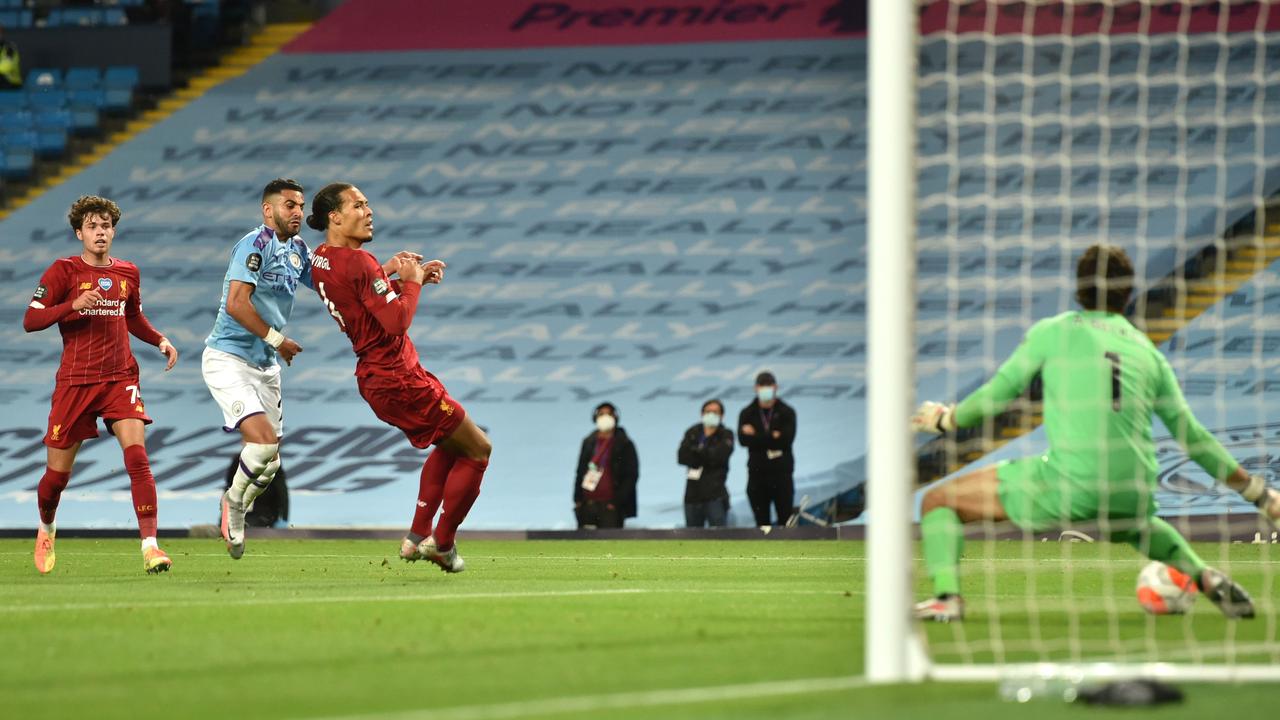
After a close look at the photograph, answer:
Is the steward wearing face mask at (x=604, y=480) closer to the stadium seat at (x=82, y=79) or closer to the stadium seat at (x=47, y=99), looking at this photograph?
the stadium seat at (x=82, y=79)

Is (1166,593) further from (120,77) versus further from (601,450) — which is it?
(120,77)

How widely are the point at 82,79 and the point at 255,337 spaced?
583 inches

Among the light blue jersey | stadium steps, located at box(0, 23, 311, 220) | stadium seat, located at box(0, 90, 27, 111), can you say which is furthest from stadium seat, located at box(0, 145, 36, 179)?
the light blue jersey

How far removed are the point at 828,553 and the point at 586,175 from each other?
32.1 feet

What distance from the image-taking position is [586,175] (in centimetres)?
2166

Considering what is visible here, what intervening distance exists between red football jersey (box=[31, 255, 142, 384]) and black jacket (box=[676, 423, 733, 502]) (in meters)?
8.59

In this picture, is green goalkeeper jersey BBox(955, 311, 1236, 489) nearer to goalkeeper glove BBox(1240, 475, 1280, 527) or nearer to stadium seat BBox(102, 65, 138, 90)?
goalkeeper glove BBox(1240, 475, 1280, 527)

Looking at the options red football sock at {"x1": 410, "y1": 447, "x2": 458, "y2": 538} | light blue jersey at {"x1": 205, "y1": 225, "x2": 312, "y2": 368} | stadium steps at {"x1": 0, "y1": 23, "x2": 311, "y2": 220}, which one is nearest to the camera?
red football sock at {"x1": 410, "y1": 447, "x2": 458, "y2": 538}

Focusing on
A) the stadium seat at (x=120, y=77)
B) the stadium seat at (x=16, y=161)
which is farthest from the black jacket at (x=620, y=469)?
the stadium seat at (x=16, y=161)

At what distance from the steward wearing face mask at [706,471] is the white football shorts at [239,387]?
7.82 metres

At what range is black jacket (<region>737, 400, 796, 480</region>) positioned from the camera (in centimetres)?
1727

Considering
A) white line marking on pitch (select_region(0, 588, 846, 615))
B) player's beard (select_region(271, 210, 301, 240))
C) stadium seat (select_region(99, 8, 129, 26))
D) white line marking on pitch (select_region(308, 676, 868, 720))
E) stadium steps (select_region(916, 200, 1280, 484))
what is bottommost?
white line marking on pitch (select_region(308, 676, 868, 720))

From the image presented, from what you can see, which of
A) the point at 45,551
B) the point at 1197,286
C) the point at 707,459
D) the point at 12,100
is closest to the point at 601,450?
the point at 707,459

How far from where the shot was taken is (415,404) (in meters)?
9.10
